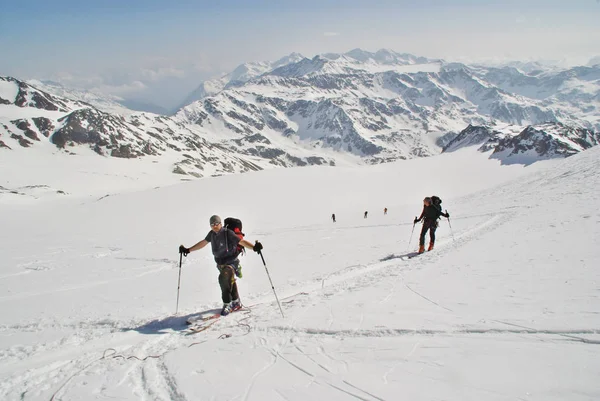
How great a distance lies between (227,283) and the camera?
8.53 metres

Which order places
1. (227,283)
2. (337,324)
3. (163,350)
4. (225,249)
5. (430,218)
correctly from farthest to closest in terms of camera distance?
1. (430,218)
2. (227,283)
3. (225,249)
4. (337,324)
5. (163,350)

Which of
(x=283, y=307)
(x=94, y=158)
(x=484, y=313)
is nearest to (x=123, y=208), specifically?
(x=283, y=307)

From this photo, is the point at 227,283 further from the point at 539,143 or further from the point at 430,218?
the point at 539,143

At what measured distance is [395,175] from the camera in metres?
89.5

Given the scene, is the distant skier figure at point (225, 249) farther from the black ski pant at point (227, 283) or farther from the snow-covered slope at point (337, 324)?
the snow-covered slope at point (337, 324)

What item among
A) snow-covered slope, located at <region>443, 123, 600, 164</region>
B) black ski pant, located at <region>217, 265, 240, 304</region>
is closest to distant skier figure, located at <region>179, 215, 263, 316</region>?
black ski pant, located at <region>217, 265, 240, 304</region>

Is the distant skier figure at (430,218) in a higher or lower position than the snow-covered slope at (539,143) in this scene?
lower

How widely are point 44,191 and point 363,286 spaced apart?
470 ft

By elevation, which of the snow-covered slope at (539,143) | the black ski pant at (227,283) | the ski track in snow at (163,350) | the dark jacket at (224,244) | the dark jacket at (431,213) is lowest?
the ski track in snow at (163,350)

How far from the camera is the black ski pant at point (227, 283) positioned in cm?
848

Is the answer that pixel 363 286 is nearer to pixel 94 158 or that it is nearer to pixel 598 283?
pixel 598 283

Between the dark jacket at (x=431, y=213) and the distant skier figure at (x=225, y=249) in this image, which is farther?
the dark jacket at (x=431, y=213)

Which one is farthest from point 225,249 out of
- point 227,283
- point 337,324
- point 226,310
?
point 337,324

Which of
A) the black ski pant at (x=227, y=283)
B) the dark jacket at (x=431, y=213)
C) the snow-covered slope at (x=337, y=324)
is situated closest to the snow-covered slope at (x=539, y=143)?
the dark jacket at (x=431, y=213)
